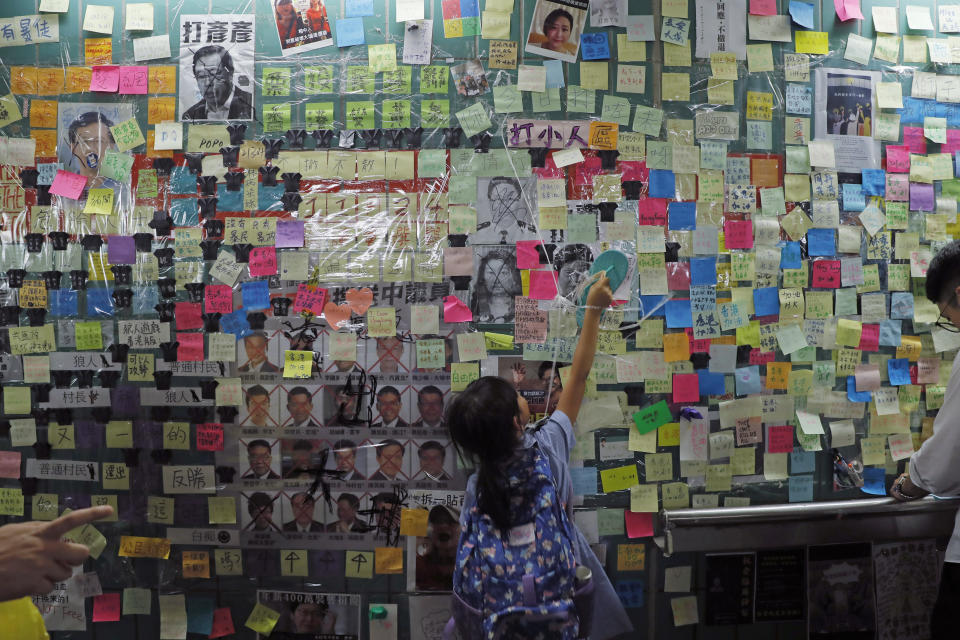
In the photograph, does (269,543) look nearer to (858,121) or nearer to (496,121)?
(496,121)

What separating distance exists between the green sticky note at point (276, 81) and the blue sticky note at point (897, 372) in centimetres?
235

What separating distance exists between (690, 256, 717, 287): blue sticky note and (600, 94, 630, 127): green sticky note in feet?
1.79

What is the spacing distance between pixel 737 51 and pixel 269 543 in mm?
2354

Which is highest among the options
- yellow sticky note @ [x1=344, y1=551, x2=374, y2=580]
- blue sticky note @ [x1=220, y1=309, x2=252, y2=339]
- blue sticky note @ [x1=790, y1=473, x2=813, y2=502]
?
blue sticky note @ [x1=220, y1=309, x2=252, y2=339]

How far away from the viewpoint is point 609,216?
215 cm

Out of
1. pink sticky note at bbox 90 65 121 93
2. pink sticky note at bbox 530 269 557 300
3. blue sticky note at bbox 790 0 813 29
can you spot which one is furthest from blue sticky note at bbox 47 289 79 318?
blue sticky note at bbox 790 0 813 29

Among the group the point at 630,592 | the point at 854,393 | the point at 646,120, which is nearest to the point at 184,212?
the point at 646,120

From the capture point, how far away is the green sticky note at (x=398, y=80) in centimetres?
211

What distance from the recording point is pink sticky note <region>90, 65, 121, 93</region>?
7.02 feet

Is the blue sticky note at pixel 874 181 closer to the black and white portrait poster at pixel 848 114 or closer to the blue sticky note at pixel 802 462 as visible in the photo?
the black and white portrait poster at pixel 848 114

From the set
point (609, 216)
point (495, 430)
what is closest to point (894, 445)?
point (609, 216)

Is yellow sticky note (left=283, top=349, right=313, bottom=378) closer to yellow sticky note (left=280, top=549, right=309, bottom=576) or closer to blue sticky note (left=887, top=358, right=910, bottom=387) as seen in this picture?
yellow sticky note (left=280, top=549, right=309, bottom=576)

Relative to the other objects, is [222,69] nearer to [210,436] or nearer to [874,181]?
[210,436]

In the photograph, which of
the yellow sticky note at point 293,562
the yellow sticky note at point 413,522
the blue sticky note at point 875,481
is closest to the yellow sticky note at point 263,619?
the yellow sticky note at point 293,562
